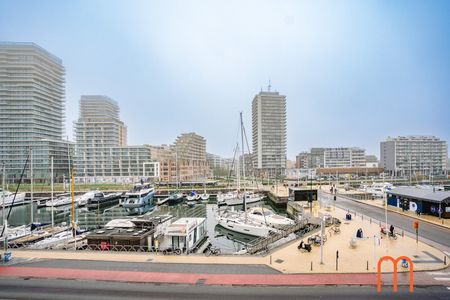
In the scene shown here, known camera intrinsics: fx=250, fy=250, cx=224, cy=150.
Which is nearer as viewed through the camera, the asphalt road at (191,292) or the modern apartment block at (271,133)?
the asphalt road at (191,292)

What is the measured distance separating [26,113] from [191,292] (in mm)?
156148

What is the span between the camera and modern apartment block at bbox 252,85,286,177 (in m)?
168

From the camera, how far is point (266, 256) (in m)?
20.3

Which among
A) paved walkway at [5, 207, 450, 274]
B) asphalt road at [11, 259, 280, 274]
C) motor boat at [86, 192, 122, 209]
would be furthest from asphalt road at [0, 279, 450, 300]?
motor boat at [86, 192, 122, 209]

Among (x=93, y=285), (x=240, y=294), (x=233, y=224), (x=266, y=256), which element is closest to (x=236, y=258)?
(x=266, y=256)

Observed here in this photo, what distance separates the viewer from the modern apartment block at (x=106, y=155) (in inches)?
5143

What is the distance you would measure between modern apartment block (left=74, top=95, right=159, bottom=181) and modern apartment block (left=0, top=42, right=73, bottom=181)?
34.2 feet

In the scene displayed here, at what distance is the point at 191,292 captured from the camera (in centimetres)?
1416

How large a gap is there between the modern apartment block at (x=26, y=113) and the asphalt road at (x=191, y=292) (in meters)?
124

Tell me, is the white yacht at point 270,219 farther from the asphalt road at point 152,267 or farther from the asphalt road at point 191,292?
the asphalt road at point 191,292

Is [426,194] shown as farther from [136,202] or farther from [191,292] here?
[136,202]

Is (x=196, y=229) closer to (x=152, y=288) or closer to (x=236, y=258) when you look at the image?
(x=236, y=258)

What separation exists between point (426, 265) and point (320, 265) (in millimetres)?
7506

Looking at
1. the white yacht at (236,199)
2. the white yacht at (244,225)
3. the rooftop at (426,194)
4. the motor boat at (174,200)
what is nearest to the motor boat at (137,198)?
the motor boat at (174,200)
